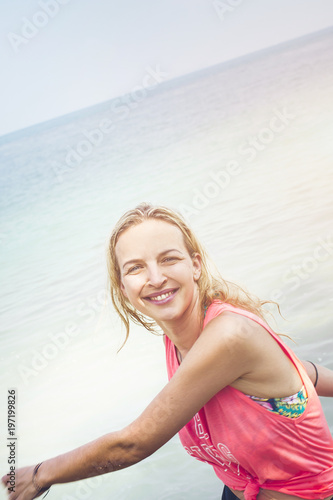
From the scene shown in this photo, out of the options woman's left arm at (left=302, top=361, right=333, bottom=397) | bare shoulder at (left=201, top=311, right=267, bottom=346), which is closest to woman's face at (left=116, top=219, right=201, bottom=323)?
bare shoulder at (left=201, top=311, right=267, bottom=346)

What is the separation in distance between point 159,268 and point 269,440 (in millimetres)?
477

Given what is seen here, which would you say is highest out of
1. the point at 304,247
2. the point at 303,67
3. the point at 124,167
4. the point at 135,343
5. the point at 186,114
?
the point at 303,67

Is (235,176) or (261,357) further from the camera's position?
(235,176)

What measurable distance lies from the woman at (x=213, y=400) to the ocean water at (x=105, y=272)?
12.5 inches

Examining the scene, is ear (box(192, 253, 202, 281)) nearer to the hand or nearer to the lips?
the lips

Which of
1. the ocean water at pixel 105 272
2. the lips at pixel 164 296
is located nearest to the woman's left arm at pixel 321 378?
the ocean water at pixel 105 272

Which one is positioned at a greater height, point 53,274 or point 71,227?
point 71,227

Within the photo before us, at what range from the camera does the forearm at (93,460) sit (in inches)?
58.3

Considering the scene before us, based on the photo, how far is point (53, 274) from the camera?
27.6 feet

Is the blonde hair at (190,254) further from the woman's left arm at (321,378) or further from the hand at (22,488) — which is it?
the hand at (22,488)

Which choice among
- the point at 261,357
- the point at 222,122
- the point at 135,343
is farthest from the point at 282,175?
the point at 222,122

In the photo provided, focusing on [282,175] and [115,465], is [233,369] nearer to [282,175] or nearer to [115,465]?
[115,465]

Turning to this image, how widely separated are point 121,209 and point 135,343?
8067 millimetres

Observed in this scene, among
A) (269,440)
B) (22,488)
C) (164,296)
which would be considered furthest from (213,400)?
(22,488)
